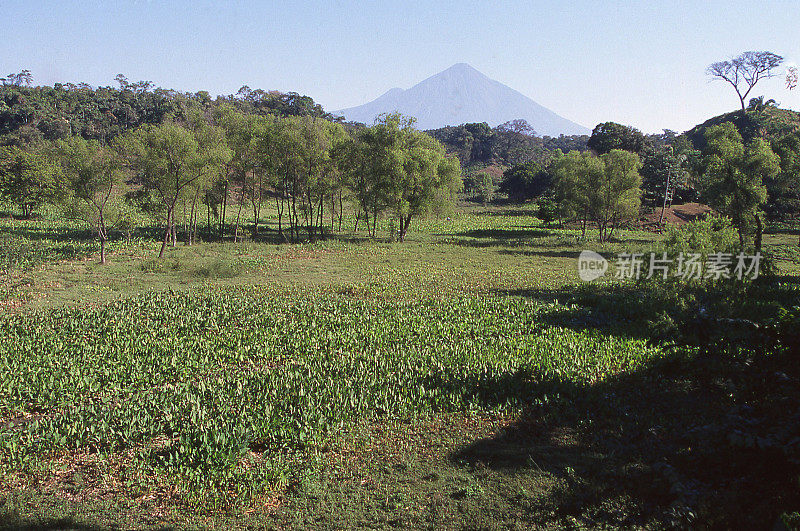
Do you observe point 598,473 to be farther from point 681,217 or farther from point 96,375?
point 681,217

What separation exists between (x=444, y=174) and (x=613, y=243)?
57.8 ft

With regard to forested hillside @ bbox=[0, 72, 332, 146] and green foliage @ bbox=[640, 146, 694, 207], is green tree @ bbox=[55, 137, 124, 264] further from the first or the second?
green foliage @ bbox=[640, 146, 694, 207]

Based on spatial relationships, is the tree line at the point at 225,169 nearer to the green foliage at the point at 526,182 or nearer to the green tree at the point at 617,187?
the green tree at the point at 617,187

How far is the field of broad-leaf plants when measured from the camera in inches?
347

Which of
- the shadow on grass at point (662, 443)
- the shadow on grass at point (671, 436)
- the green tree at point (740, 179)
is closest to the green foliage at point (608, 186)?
the green tree at point (740, 179)

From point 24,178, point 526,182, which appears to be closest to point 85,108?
point 24,178

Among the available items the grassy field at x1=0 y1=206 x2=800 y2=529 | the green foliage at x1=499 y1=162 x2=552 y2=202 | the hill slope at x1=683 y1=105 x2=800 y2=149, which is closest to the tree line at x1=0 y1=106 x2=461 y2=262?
the grassy field at x1=0 y1=206 x2=800 y2=529

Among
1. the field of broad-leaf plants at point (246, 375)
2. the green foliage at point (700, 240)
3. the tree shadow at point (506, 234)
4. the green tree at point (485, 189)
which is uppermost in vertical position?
the green tree at point (485, 189)

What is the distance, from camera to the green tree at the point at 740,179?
3244cm

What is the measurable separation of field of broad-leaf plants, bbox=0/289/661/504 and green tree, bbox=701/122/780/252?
22737mm

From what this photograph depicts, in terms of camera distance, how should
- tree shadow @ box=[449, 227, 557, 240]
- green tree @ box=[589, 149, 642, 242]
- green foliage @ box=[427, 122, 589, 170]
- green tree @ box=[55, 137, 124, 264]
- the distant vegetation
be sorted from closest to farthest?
the distant vegetation
green tree @ box=[55, 137, 124, 264]
green tree @ box=[589, 149, 642, 242]
tree shadow @ box=[449, 227, 557, 240]
green foliage @ box=[427, 122, 589, 170]

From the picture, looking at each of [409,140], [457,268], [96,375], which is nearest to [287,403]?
[96,375]

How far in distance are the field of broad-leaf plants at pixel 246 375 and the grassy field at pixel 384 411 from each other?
68mm

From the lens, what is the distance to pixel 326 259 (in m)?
32.5
